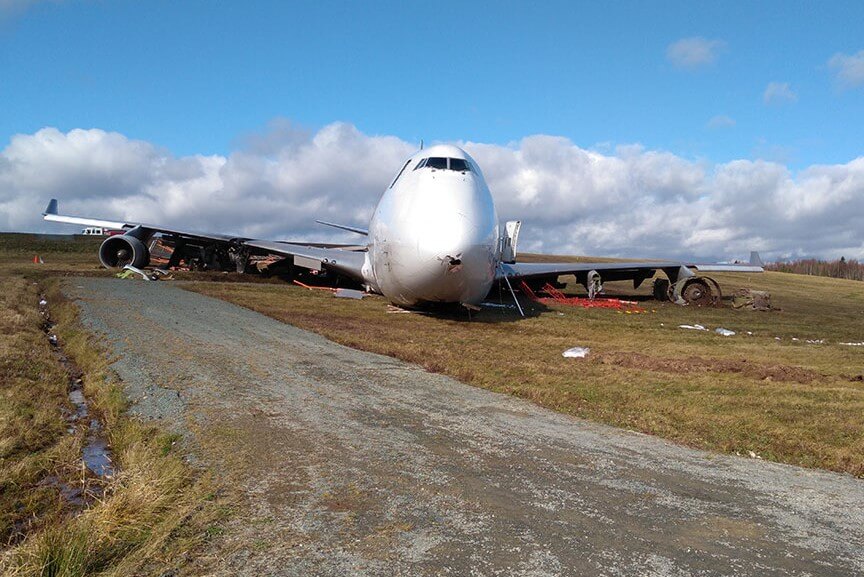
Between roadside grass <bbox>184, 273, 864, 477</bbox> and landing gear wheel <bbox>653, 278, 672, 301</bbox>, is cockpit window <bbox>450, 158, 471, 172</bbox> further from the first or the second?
landing gear wheel <bbox>653, 278, 672, 301</bbox>

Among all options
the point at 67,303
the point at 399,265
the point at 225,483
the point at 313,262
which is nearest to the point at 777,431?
the point at 225,483

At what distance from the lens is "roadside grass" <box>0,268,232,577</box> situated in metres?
2.69

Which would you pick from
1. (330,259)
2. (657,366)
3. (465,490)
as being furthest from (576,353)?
(330,259)

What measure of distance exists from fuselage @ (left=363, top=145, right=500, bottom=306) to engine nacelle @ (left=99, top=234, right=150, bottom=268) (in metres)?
15.9

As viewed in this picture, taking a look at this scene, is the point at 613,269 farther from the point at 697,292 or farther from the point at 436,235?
the point at 436,235

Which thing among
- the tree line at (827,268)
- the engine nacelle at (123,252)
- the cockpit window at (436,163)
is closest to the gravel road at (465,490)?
the cockpit window at (436,163)

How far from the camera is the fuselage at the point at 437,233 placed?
12805 millimetres

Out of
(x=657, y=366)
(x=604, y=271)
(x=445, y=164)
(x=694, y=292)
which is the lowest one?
(x=657, y=366)

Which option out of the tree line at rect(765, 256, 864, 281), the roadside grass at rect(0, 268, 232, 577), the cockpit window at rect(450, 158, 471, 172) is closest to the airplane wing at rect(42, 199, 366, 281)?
the cockpit window at rect(450, 158, 471, 172)

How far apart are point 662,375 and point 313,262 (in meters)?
15.5

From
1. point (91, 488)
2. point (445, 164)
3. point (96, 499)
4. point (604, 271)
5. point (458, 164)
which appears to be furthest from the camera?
point (604, 271)

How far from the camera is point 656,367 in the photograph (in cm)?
943

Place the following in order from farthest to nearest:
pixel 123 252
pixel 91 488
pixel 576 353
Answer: pixel 123 252 → pixel 576 353 → pixel 91 488

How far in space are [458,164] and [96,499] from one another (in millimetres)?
12740
